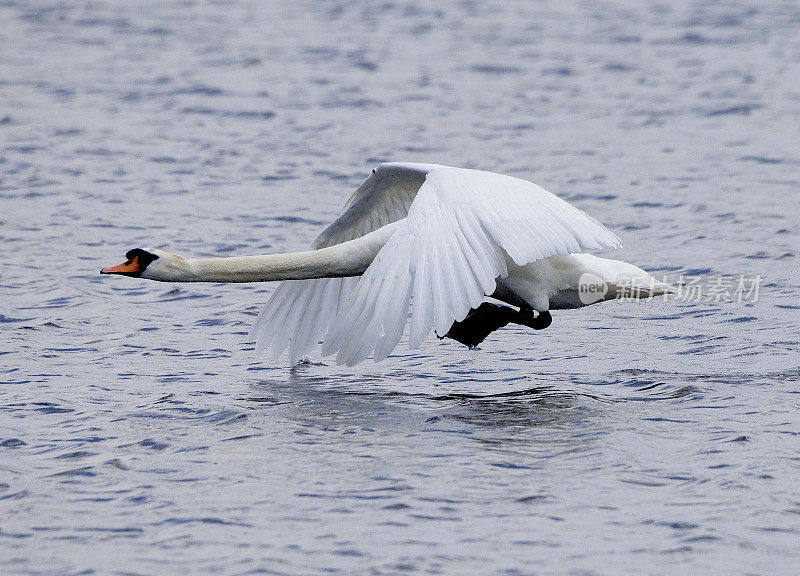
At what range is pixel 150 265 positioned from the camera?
7.94 meters

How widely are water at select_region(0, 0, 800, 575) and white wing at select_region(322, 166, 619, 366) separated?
24.5 inches

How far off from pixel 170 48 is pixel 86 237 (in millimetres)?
8890

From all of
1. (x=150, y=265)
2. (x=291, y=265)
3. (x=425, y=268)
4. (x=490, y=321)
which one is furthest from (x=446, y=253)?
(x=150, y=265)

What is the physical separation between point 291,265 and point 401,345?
5.16 feet

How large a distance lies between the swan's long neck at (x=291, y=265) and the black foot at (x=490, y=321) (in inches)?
33.6

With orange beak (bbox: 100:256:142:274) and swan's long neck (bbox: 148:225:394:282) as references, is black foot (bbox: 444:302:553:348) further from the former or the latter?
orange beak (bbox: 100:256:142:274)

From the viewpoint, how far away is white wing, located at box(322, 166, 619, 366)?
23.2ft

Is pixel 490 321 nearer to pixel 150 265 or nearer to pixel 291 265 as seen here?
pixel 291 265

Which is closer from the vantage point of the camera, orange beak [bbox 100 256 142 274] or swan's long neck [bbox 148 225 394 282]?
orange beak [bbox 100 256 142 274]

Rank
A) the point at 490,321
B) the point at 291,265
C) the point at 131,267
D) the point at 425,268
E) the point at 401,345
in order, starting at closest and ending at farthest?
the point at 425,268 → the point at 131,267 → the point at 291,265 → the point at 490,321 → the point at 401,345

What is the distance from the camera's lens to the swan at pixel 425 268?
7.12 metres

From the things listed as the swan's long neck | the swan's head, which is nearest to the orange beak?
the swan's head

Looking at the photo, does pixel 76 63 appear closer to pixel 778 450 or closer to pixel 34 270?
pixel 34 270

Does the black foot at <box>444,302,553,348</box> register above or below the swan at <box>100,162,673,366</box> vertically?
below
